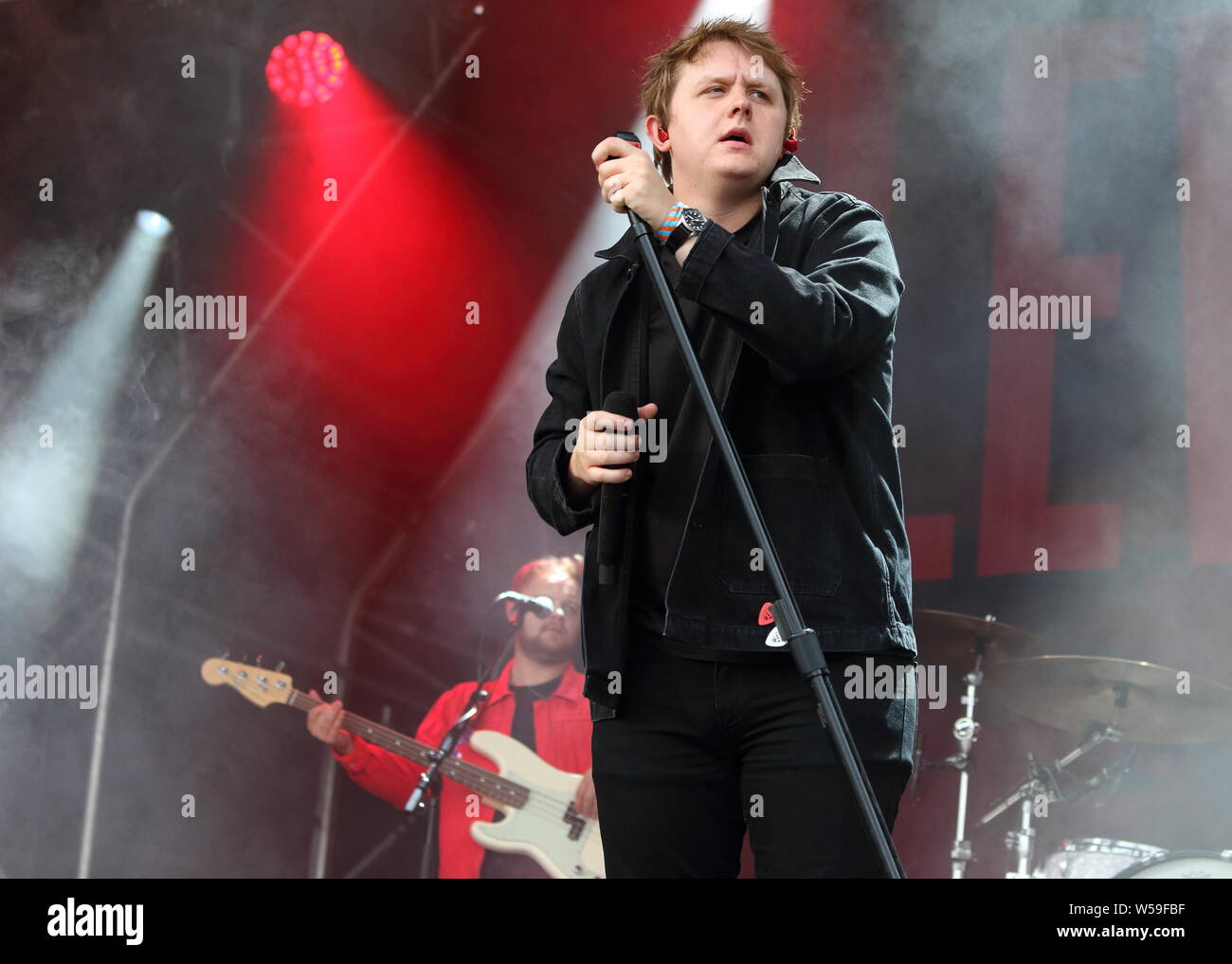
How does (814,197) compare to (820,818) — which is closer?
(820,818)

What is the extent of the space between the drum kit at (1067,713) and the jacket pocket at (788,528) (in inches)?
80.9

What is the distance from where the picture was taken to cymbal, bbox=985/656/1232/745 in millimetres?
3242

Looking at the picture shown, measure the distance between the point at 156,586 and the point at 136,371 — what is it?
2.46 ft

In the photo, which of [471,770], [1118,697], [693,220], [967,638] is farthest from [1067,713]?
[693,220]

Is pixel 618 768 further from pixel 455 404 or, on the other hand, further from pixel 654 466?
pixel 455 404

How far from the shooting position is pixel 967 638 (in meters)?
3.42

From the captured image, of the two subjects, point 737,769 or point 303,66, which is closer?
point 737,769

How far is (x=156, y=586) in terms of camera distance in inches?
159

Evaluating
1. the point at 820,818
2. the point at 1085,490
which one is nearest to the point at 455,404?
the point at 1085,490

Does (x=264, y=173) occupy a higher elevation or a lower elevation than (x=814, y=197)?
higher

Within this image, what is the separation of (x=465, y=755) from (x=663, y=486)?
2.51m

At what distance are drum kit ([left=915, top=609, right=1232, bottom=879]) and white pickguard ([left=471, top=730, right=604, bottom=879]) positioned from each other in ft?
3.53

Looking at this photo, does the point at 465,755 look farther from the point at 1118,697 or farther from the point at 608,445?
the point at 608,445
